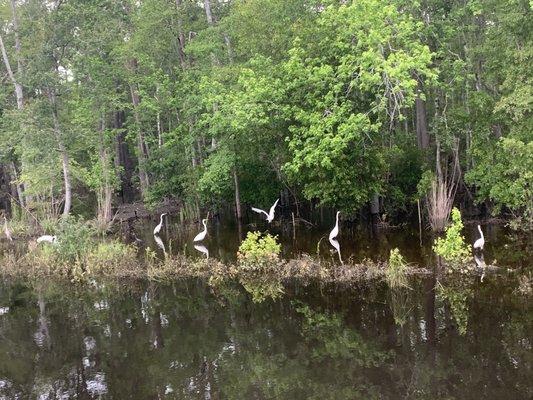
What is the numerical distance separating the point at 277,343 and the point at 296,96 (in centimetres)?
970

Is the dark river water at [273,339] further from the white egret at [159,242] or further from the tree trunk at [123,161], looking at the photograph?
the tree trunk at [123,161]

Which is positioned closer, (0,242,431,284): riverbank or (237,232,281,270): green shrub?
(0,242,431,284): riverbank

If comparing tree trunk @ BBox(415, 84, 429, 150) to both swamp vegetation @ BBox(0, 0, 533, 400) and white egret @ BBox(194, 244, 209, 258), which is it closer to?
swamp vegetation @ BBox(0, 0, 533, 400)

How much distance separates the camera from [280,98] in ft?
54.1

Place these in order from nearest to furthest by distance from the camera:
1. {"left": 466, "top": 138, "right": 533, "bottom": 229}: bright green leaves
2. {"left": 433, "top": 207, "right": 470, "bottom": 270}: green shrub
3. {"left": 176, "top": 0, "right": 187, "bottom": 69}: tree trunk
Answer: {"left": 433, "top": 207, "right": 470, "bottom": 270}: green shrub < {"left": 466, "top": 138, "right": 533, "bottom": 229}: bright green leaves < {"left": 176, "top": 0, "right": 187, "bottom": 69}: tree trunk

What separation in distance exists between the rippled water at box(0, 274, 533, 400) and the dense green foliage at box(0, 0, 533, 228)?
5.78 m

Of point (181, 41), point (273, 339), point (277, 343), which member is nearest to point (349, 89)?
point (273, 339)

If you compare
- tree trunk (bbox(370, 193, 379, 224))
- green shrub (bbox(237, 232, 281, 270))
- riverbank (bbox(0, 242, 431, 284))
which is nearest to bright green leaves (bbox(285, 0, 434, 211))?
tree trunk (bbox(370, 193, 379, 224))

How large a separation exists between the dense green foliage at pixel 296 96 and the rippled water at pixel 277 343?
19.0 feet

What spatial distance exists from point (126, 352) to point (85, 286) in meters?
4.32

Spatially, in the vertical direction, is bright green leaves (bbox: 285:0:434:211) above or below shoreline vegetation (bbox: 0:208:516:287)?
above

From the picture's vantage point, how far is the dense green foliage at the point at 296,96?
14.9 metres

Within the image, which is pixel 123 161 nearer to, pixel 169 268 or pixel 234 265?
pixel 169 268

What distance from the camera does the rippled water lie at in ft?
23.2
